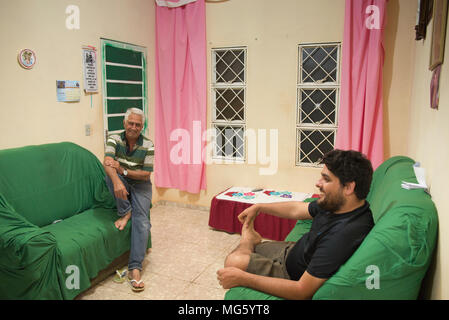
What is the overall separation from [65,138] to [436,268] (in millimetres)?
2883

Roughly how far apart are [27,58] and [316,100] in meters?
2.63

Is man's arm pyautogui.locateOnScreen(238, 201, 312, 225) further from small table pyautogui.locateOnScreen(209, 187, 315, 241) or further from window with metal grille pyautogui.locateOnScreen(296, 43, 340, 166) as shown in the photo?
window with metal grille pyautogui.locateOnScreen(296, 43, 340, 166)

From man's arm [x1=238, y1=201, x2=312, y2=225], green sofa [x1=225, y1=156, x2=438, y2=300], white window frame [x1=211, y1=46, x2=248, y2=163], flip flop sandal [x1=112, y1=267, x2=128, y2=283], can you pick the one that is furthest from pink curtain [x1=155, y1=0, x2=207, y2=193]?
green sofa [x1=225, y1=156, x2=438, y2=300]

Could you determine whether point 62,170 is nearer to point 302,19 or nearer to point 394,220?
point 394,220

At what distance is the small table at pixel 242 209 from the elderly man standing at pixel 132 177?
92 centimetres

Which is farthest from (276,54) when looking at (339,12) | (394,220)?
(394,220)

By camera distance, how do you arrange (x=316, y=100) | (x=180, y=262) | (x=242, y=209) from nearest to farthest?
(x=180, y=262), (x=242, y=209), (x=316, y=100)

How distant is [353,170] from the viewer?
1418mm

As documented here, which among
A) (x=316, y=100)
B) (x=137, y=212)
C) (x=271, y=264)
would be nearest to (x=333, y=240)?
(x=271, y=264)

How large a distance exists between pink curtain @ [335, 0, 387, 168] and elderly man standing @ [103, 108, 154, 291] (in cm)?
189

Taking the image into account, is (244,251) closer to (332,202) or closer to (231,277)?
(231,277)

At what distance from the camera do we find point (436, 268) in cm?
129

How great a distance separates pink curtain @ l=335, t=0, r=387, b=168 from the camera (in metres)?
3.12

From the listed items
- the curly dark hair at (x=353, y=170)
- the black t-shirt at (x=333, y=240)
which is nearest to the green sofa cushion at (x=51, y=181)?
the black t-shirt at (x=333, y=240)
